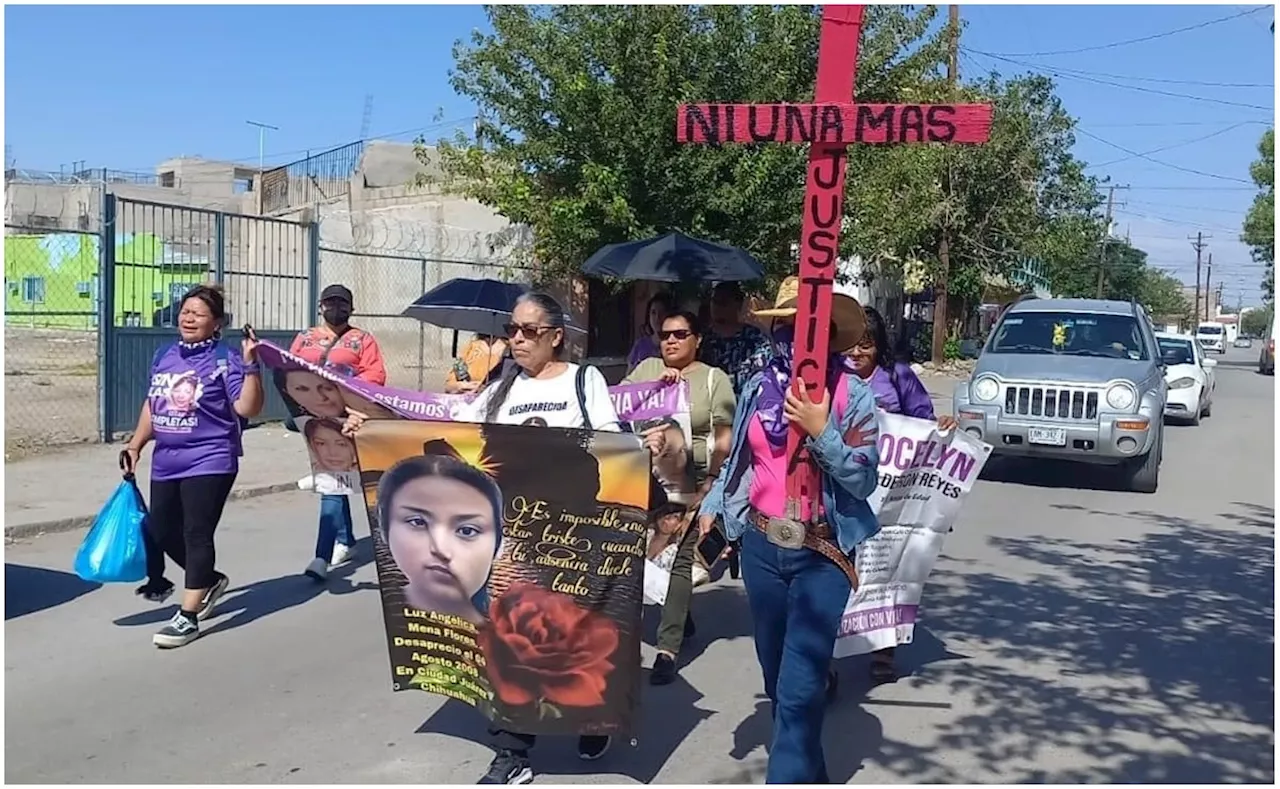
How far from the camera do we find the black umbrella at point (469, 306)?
351 inches

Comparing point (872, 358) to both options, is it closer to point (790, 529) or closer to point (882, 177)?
point (790, 529)

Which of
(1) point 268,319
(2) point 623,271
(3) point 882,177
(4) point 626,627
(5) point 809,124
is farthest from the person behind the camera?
(3) point 882,177

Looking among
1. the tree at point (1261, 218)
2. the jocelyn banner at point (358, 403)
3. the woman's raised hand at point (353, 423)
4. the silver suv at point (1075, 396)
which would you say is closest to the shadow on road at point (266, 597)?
the jocelyn banner at point (358, 403)

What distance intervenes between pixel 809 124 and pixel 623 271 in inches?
183

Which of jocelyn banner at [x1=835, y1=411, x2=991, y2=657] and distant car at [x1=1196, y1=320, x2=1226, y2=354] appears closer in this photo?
jocelyn banner at [x1=835, y1=411, x2=991, y2=657]

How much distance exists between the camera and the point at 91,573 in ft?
19.5

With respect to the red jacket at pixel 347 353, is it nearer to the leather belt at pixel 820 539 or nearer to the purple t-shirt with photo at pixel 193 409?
the purple t-shirt with photo at pixel 193 409

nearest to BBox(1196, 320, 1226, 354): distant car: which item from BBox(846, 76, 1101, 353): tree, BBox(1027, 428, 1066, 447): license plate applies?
BBox(846, 76, 1101, 353): tree

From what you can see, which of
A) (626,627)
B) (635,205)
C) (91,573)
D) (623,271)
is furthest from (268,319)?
(626,627)

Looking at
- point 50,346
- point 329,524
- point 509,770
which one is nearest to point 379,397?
point 509,770

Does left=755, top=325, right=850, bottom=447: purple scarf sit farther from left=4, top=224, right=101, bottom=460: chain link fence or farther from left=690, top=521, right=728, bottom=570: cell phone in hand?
left=4, top=224, right=101, bottom=460: chain link fence

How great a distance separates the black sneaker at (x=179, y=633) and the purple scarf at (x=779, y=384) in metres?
3.48

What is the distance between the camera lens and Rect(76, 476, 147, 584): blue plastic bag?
5945 millimetres

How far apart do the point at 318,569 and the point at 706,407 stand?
10.1 feet
